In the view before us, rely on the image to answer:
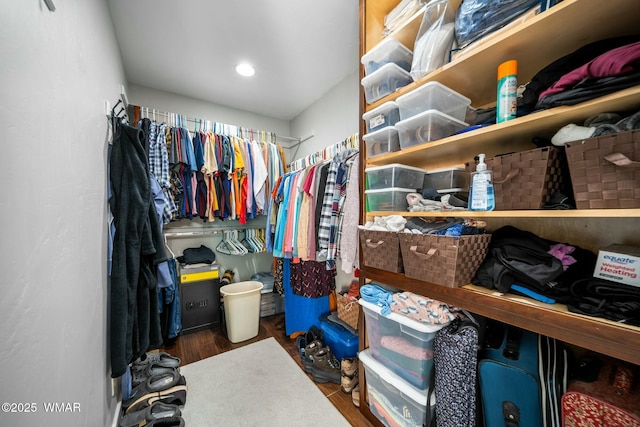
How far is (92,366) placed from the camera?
2.74 ft

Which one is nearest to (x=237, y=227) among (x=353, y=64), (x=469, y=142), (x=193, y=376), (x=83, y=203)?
(x=193, y=376)

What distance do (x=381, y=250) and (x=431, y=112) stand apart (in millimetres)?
674

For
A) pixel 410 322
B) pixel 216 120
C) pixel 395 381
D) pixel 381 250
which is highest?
pixel 216 120

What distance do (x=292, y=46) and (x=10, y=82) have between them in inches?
64.8

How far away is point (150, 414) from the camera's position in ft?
4.03

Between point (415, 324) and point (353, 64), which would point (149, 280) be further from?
point (353, 64)

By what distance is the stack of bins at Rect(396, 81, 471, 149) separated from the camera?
0.93 m

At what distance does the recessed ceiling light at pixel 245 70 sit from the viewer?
6.17ft

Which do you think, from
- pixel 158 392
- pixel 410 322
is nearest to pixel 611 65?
pixel 410 322

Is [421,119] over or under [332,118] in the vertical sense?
under

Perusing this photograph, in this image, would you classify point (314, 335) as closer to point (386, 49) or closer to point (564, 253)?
point (564, 253)

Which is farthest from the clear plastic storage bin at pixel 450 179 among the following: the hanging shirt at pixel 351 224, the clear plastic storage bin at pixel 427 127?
the hanging shirt at pixel 351 224

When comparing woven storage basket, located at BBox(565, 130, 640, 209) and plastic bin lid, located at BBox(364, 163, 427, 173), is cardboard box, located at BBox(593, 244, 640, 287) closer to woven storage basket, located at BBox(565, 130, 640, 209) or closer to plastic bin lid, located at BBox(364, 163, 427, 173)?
woven storage basket, located at BBox(565, 130, 640, 209)

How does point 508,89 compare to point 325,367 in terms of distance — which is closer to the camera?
point 508,89
